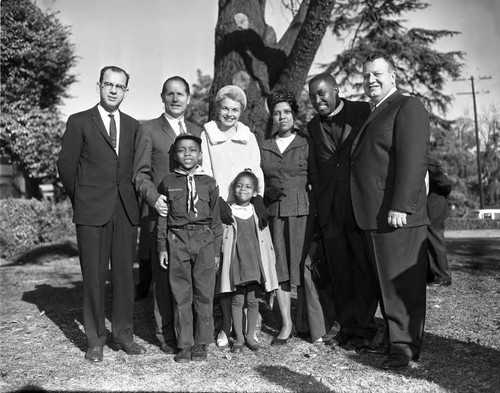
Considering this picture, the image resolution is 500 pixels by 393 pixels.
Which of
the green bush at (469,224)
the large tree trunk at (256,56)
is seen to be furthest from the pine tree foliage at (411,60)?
the large tree trunk at (256,56)

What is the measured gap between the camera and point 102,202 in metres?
5.21

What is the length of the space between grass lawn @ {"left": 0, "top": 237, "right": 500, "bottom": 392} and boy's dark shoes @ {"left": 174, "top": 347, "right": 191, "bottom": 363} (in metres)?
0.06

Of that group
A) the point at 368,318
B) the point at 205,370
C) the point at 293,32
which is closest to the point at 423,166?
the point at 368,318

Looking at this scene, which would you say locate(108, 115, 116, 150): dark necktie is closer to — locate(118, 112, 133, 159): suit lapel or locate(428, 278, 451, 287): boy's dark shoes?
locate(118, 112, 133, 159): suit lapel

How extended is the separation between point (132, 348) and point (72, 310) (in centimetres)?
220

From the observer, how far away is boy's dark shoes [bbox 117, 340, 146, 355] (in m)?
5.23

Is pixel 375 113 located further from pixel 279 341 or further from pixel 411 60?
pixel 411 60

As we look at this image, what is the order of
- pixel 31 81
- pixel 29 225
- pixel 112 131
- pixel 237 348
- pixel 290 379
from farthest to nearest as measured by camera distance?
1. pixel 31 81
2. pixel 29 225
3. pixel 112 131
4. pixel 237 348
5. pixel 290 379

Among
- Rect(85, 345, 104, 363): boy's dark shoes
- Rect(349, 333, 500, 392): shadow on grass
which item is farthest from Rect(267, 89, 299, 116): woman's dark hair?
Rect(85, 345, 104, 363): boy's dark shoes

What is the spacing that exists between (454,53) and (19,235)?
2178cm

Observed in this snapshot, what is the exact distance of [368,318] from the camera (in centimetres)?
532

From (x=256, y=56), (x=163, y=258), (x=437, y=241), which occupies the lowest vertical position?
(x=437, y=241)

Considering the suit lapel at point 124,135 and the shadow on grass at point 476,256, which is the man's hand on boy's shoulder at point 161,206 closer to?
Answer: the suit lapel at point 124,135

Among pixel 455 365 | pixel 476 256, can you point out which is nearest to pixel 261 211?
pixel 455 365
